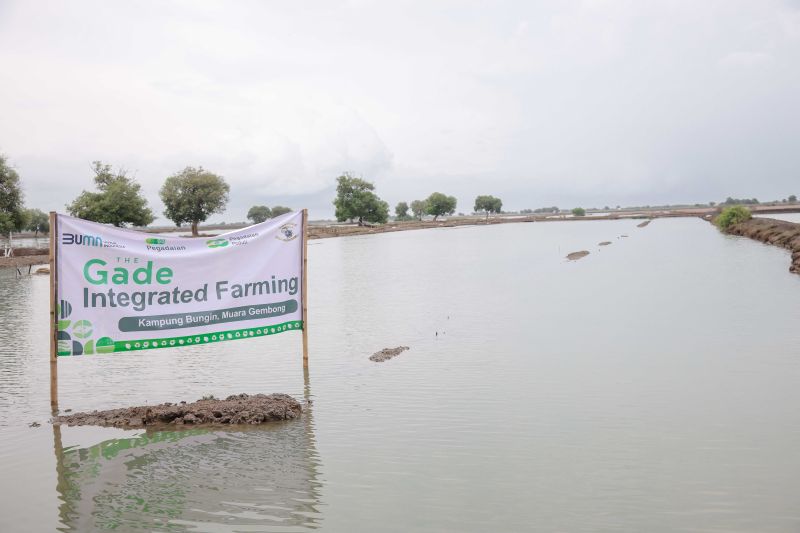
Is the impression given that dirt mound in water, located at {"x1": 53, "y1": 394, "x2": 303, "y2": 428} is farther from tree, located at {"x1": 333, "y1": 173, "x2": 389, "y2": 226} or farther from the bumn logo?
tree, located at {"x1": 333, "y1": 173, "x2": 389, "y2": 226}

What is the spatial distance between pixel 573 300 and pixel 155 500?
782 inches

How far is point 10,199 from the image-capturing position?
63.2 metres

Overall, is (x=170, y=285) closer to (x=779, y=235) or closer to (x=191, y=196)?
(x=779, y=235)

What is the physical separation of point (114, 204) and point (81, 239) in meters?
78.3

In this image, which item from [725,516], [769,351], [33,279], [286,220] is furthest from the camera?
[33,279]

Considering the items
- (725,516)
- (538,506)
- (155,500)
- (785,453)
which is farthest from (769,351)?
(155,500)

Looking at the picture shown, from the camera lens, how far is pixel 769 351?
14242 mm

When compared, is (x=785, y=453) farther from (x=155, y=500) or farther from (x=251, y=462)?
(x=155, y=500)

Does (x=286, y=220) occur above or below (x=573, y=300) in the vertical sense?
above

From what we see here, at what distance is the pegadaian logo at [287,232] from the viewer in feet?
39.3

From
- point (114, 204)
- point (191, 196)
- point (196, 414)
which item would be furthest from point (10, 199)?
point (196, 414)

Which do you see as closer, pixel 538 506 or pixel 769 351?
pixel 538 506

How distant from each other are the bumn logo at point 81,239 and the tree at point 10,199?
2428 inches

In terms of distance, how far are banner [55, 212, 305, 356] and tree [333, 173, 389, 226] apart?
147 m
